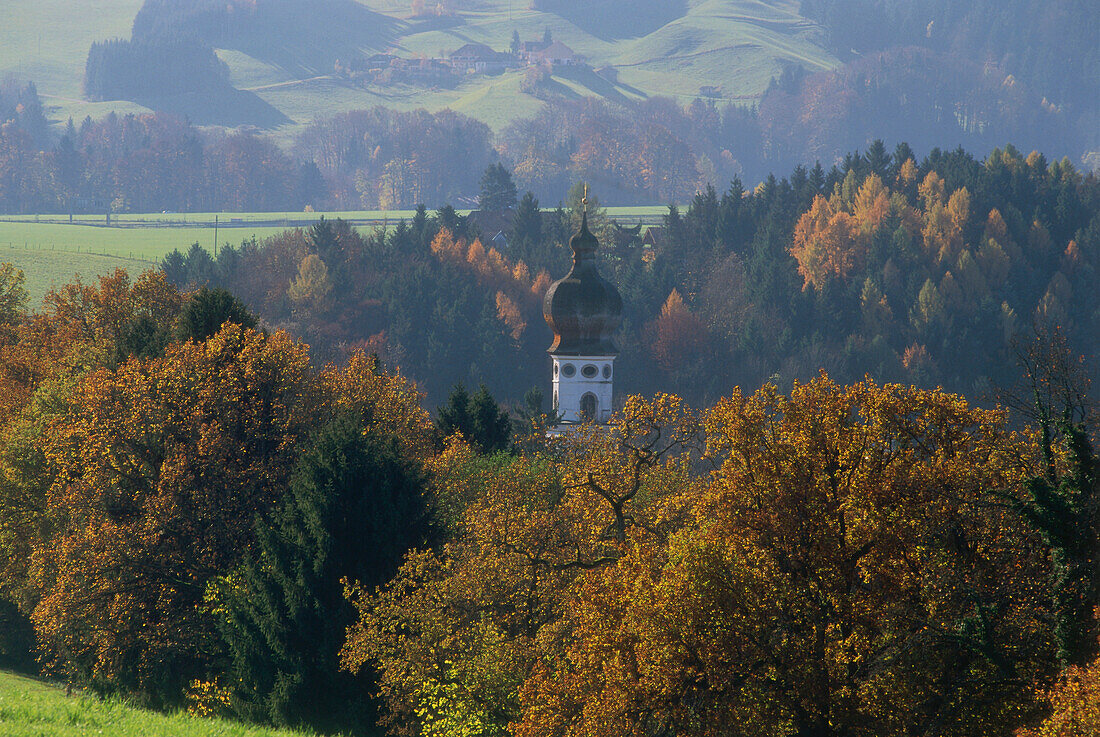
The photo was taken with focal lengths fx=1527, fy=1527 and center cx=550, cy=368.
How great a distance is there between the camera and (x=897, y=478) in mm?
29141

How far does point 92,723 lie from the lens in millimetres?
25625

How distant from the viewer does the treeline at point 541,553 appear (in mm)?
27938

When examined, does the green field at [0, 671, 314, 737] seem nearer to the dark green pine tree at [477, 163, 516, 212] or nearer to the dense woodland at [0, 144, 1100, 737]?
the dense woodland at [0, 144, 1100, 737]

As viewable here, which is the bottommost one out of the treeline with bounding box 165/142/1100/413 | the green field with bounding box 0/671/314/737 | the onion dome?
the treeline with bounding box 165/142/1100/413

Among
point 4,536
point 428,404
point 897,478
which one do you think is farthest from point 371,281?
point 897,478

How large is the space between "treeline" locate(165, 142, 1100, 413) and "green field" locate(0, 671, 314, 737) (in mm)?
106700

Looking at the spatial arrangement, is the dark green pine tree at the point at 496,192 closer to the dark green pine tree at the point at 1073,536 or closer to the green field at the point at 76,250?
the green field at the point at 76,250

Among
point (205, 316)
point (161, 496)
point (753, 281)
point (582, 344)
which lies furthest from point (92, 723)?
point (753, 281)

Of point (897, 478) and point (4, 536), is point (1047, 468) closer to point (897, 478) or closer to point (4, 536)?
point (897, 478)

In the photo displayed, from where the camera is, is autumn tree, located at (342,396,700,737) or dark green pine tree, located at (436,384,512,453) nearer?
autumn tree, located at (342,396,700,737)

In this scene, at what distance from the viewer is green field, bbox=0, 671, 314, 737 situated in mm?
24484

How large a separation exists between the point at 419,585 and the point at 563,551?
4.72m

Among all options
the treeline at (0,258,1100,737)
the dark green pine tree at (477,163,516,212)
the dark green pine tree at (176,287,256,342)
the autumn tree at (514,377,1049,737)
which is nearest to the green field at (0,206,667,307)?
the dark green pine tree at (477,163,516,212)

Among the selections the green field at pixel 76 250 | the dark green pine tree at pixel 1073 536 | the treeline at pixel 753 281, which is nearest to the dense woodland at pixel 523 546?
the dark green pine tree at pixel 1073 536
